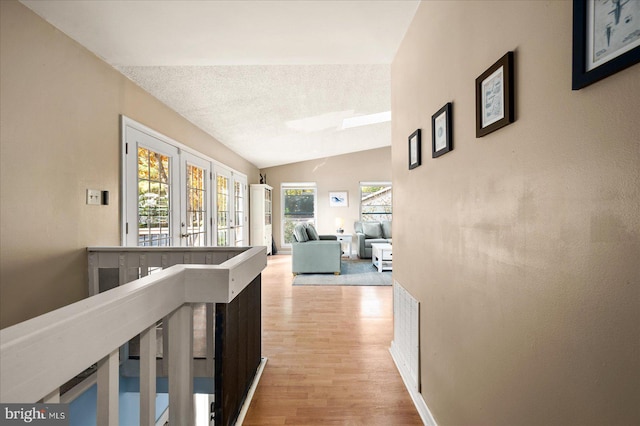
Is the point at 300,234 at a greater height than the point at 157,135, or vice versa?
the point at 157,135

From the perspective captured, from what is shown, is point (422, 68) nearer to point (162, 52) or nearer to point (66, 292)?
point (162, 52)

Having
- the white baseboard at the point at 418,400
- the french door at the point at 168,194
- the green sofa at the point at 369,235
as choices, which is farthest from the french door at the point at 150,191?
the green sofa at the point at 369,235

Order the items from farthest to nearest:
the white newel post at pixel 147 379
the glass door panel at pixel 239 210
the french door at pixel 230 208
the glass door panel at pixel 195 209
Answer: the glass door panel at pixel 239 210 < the french door at pixel 230 208 < the glass door panel at pixel 195 209 < the white newel post at pixel 147 379

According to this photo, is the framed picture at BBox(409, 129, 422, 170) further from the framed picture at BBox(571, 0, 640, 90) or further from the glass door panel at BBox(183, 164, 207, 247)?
the glass door panel at BBox(183, 164, 207, 247)

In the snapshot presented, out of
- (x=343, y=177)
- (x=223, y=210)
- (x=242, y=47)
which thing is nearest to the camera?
(x=242, y=47)

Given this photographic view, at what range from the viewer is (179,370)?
1145 mm

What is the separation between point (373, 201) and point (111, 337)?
8.10 metres

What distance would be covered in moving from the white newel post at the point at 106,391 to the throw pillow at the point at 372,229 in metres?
6.95

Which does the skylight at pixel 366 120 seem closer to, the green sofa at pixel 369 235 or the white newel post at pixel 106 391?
the green sofa at pixel 369 235

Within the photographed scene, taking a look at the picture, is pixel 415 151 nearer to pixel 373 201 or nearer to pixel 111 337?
pixel 111 337

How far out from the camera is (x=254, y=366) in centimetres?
220

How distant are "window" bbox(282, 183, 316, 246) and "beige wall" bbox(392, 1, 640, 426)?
276 inches

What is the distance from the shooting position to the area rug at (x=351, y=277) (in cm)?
505

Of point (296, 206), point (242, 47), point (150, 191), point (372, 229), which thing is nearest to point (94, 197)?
point (150, 191)
